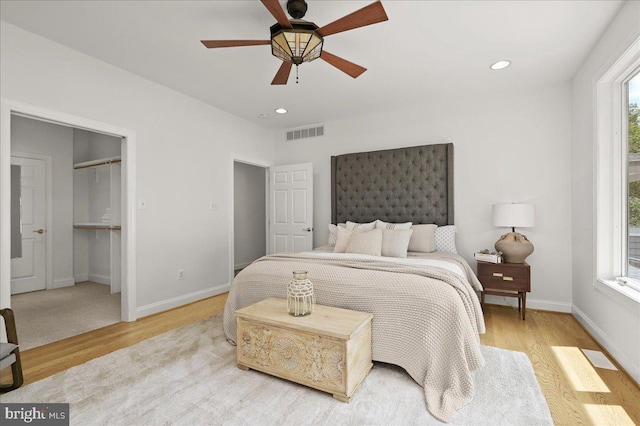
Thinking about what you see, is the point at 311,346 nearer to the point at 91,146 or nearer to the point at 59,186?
the point at 59,186

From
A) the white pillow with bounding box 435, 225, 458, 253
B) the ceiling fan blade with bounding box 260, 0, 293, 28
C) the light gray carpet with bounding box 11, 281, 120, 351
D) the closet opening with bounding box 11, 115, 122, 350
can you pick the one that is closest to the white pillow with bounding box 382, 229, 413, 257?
the white pillow with bounding box 435, 225, 458, 253

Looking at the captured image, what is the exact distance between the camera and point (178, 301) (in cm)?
378

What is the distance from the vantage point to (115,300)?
13.3ft

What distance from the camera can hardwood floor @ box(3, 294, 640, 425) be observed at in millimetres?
1775

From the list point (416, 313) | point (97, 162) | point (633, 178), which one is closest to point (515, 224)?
point (633, 178)

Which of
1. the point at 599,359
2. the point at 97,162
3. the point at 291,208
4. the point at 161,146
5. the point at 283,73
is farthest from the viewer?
the point at 291,208

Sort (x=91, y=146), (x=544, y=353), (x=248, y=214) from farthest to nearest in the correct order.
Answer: (x=248, y=214) < (x=91, y=146) < (x=544, y=353)

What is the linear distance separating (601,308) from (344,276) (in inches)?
89.9

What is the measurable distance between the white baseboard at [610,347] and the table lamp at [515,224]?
75 cm

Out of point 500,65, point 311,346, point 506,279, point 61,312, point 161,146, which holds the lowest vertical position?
point 61,312

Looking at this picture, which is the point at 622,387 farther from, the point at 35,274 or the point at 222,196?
the point at 35,274

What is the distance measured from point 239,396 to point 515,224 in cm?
315

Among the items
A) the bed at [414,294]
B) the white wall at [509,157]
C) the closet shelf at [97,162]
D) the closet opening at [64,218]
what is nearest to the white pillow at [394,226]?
the bed at [414,294]

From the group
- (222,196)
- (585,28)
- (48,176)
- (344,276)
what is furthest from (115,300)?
(585,28)
